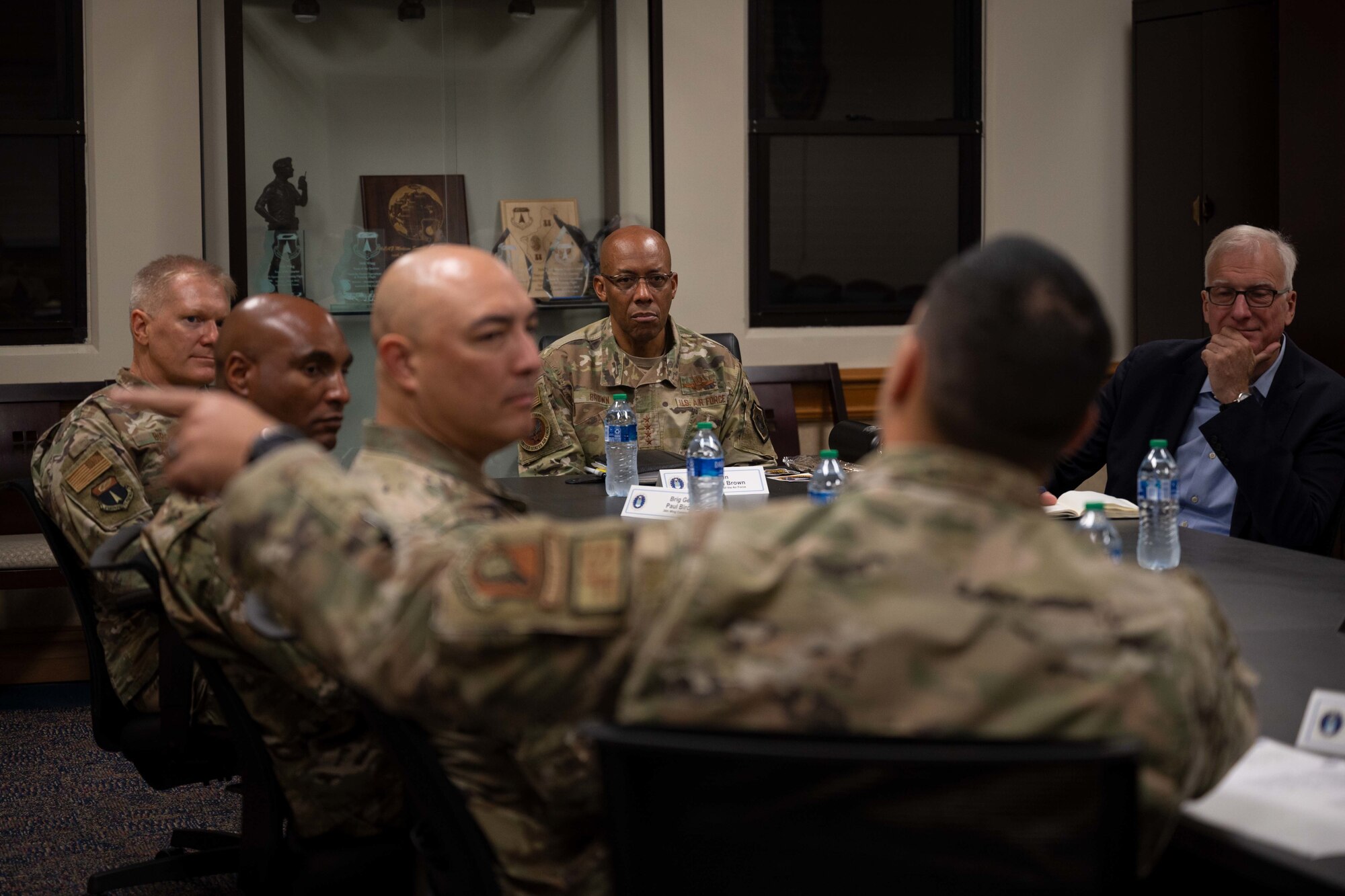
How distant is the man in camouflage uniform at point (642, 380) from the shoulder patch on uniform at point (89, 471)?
1275mm

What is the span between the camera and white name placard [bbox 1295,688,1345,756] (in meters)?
1.24

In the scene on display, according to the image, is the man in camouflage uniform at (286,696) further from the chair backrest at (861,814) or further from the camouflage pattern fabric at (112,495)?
the chair backrest at (861,814)

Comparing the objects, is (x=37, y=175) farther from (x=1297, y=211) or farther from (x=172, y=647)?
(x=1297, y=211)

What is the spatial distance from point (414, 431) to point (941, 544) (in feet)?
2.40

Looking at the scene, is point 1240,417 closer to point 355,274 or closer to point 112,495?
point 112,495

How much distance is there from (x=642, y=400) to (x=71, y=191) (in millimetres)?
2258

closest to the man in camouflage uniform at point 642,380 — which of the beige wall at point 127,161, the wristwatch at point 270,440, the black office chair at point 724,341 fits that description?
the black office chair at point 724,341

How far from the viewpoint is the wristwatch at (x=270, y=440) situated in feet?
3.51

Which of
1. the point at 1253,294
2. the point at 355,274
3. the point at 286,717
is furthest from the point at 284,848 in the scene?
the point at 355,274

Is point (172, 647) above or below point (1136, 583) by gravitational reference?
below

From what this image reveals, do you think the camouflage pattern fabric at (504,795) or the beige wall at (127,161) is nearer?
the camouflage pattern fabric at (504,795)

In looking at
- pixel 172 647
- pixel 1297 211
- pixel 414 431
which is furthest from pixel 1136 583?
pixel 1297 211

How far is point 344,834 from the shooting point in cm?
178

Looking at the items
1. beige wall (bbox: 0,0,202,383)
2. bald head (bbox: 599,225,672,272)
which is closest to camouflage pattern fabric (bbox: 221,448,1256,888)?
bald head (bbox: 599,225,672,272)
